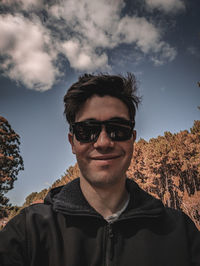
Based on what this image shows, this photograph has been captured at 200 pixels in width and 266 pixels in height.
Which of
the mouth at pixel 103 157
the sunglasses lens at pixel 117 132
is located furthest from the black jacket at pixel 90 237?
the sunglasses lens at pixel 117 132

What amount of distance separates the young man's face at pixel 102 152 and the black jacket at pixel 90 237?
297mm

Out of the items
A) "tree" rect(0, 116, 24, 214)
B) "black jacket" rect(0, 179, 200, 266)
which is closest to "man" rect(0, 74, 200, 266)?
"black jacket" rect(0, 179, 200, 266)

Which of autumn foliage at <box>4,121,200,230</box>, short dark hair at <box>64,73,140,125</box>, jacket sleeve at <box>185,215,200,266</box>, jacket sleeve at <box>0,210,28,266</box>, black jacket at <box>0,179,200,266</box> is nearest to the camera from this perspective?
jacket sleeve at <box>0,210,28,266</box>

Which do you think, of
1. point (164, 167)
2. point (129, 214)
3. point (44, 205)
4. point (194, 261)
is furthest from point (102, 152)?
point (164, 167)

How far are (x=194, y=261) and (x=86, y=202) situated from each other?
3.64ft

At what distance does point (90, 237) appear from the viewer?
1351 millimetres

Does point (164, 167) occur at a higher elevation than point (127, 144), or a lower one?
higher

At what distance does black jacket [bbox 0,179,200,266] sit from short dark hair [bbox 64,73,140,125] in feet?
3.01

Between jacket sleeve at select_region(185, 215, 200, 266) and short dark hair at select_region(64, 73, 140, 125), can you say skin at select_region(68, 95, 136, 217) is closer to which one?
short dark hair at select_region(64, 73, 140, 125)

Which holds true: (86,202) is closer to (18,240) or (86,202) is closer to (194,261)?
(18,240)

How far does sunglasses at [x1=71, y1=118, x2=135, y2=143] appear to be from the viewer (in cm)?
155

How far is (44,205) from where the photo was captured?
4.94 feet

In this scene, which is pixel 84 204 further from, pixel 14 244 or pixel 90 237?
pixel 14 244

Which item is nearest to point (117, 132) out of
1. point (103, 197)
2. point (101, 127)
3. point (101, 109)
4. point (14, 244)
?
point (101, 127)
